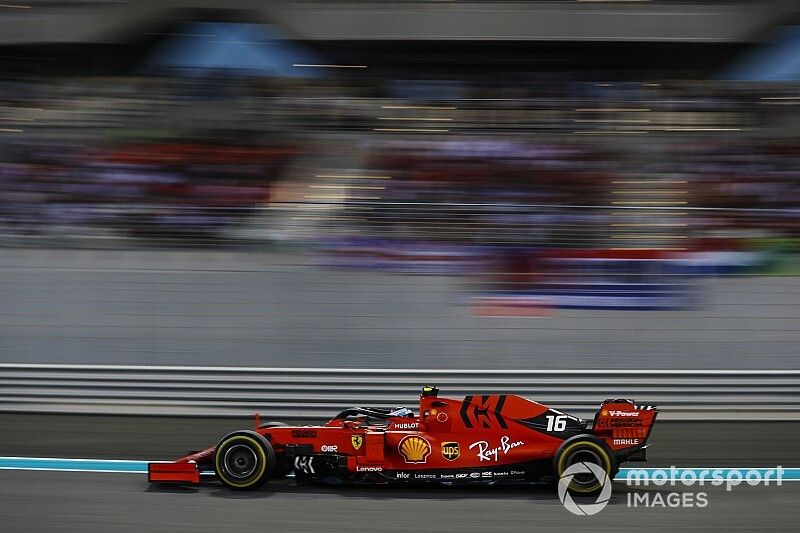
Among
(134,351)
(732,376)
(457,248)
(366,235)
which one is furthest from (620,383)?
(134,351)

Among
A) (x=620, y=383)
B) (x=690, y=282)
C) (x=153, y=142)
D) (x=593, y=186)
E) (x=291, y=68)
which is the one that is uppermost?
(x=291, y=68)

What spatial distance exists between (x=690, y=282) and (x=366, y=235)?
10.8 ft

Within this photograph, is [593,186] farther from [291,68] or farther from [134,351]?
[134,351]

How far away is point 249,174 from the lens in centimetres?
1086

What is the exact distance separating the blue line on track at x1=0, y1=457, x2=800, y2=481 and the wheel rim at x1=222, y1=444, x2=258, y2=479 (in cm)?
106

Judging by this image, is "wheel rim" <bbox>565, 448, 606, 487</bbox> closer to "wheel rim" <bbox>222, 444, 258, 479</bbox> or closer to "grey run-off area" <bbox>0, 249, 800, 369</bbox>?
"wheel rim" <bbox>222, 444, 258, 479</bbox>

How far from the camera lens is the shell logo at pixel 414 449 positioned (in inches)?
267

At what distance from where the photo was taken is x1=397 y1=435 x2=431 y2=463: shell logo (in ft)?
22.3

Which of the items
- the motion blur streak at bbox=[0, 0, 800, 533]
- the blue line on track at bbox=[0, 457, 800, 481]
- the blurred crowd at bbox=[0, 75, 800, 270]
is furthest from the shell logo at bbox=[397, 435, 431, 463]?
the blurred crowd at bbox=[0, 75, 800, 270]

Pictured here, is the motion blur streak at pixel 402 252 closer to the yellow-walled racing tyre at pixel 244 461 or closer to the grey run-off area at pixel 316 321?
the grey run-off area at pixel 316 321

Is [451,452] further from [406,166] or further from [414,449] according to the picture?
[406,166]

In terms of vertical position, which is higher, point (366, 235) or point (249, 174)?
point (249, 174)

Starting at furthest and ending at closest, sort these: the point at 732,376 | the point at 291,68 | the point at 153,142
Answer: the point at 291,68 → the point at 153,142 → the point at 732,376

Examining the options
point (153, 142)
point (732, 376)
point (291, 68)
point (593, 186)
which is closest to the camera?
point (732, 376)
